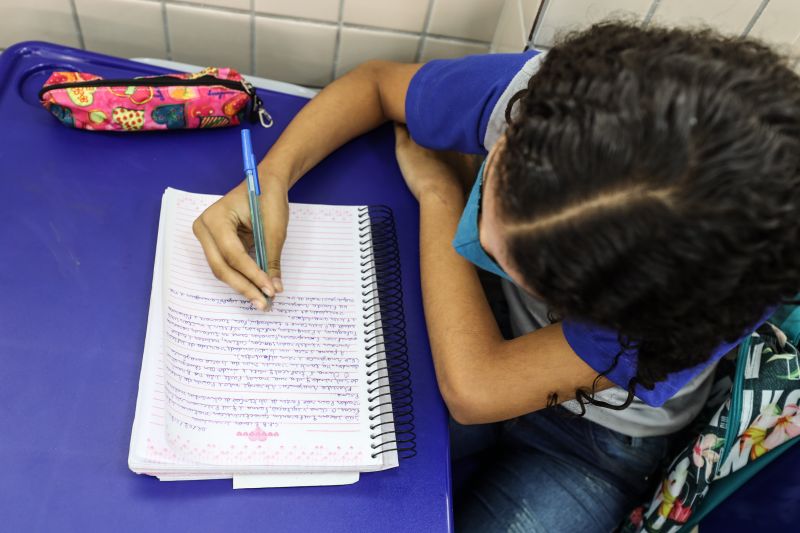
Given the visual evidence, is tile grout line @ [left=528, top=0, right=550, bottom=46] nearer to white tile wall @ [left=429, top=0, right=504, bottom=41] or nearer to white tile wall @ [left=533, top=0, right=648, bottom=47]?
white tile wall @ [left=533, top=0, right=648, bottom=47]

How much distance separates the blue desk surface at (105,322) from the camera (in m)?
0.59

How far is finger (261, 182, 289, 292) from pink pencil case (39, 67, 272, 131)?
0.19m

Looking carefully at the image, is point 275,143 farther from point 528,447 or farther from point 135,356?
point 528,447

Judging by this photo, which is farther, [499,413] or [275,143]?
[275,143]

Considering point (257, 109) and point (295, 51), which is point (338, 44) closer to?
point (295, 51)

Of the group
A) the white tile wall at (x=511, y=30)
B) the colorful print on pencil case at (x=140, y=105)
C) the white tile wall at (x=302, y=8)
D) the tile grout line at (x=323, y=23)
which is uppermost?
the white tile wall at (x=511, y=30)

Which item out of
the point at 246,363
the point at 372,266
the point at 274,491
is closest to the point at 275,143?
the point at 372,266

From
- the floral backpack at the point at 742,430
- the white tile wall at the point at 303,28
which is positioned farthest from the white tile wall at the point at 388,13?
the floral backpack at the point at 742,430

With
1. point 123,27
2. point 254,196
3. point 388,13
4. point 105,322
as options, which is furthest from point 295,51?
point 105,322

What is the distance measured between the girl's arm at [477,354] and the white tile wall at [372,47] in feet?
1.39

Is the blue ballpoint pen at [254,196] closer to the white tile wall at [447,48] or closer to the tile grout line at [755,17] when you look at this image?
the white tile wall at [447,48]

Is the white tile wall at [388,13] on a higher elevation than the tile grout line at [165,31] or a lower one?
higher

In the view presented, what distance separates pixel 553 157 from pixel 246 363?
0.40m

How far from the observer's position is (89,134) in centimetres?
86
